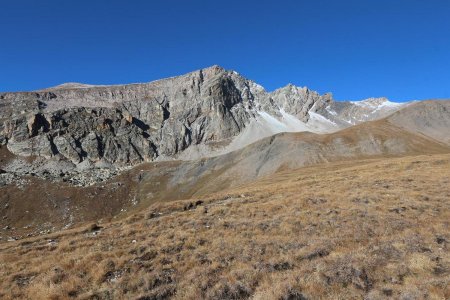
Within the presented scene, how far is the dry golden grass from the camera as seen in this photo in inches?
550

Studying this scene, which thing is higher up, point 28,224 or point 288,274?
point 288,274

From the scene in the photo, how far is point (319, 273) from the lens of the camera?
14828 millimetres

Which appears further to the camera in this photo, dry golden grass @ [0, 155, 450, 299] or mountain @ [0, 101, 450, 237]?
mountain @ [0, 101, 450, 237]

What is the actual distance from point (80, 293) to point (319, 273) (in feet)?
32.5

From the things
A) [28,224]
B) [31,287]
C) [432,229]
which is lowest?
[28,224]

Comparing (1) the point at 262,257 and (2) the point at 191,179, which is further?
(2) the point at 191,179

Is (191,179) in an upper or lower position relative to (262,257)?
lower

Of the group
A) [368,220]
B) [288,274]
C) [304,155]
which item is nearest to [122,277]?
[288,274]

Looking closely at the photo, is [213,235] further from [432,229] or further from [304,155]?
[304,155]

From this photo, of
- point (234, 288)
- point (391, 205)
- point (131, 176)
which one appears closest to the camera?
point (234, 288)

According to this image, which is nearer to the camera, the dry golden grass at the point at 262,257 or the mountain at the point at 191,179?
the dry golden grass at the point at 262,257

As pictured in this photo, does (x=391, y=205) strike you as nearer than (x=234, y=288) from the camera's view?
No

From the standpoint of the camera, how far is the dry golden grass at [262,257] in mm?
13977

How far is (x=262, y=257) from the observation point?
1792 cm
